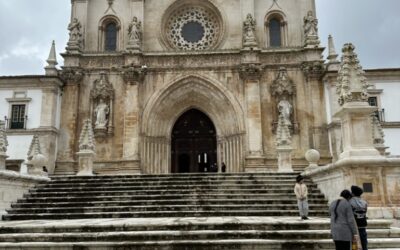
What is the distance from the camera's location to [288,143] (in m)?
20.1

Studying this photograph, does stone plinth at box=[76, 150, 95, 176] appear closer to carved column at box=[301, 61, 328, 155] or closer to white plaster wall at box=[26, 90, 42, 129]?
white plaster wall at box=[26, 90, 42, 129]

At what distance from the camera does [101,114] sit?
989 inches

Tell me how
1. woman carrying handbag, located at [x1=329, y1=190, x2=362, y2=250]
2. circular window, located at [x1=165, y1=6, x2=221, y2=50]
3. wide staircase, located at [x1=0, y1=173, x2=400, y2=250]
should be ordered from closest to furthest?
woman carrying handbag, located at [x1=329, y1=190, x2=362, y2=250] < wide staircase, located at [x1=0, y1=173, x2=400, y2=250] < circular window, located at [x1=165, y1=6, x2=221, y2=50]

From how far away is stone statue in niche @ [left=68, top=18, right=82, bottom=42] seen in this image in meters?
26.3

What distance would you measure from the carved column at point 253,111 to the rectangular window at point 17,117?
14141mm

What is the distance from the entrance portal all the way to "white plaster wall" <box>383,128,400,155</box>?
10.9 m

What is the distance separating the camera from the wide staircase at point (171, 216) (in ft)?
30.0

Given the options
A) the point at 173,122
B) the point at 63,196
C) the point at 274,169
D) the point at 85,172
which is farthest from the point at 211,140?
the point at 63,196

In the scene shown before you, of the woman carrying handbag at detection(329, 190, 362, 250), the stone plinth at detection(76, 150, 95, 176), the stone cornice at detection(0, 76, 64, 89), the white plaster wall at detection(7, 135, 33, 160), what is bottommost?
the woman carrying handbag at detection(329, 190, 362, 250)

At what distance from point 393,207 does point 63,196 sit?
11367mm

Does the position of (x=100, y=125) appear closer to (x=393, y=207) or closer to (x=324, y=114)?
(x=324, y=114)

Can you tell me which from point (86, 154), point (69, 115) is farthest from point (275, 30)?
point (86, 154)

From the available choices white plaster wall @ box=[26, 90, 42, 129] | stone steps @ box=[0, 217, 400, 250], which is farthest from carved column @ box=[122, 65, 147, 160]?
stone steps @ box=[0, 217, 400, 250]

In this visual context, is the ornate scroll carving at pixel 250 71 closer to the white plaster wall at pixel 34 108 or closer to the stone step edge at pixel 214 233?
the white plaster wall at pixel 34 108
